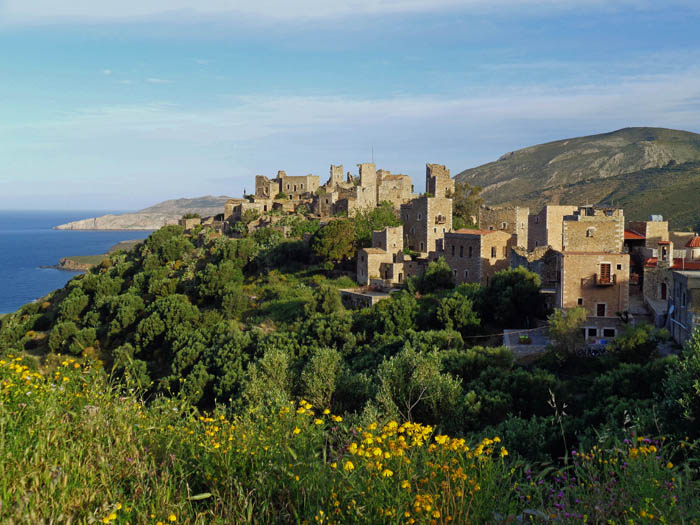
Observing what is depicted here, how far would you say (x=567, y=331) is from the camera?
71.6ft

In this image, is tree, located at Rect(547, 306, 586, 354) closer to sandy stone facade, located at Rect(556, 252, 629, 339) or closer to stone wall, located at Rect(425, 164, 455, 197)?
sandy stone facade, located at Rect(556, 252, 629, 339)

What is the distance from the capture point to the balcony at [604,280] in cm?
2345

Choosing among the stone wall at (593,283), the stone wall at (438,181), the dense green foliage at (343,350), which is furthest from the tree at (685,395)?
the stone wall at (438,181)

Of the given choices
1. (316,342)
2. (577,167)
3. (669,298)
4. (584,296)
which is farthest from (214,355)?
(577,167)

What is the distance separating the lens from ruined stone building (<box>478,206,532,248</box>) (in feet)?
129

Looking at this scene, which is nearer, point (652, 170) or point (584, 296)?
point (584, 296)

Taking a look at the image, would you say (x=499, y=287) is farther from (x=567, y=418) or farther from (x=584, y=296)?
(x=567, y=418)

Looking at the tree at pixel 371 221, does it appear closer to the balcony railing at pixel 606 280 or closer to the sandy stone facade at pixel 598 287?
the sandy stone facade at pixel 598 287

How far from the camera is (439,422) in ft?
53.4

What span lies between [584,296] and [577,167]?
105 meters

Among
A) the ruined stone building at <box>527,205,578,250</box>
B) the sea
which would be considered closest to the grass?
the ruined stone building at <box>527,205,578,250</box>

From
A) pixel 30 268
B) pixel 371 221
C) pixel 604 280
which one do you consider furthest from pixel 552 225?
pixel 30 268

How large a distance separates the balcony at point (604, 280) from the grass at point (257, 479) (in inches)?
759

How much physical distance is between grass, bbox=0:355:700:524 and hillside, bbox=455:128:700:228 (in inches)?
2370
